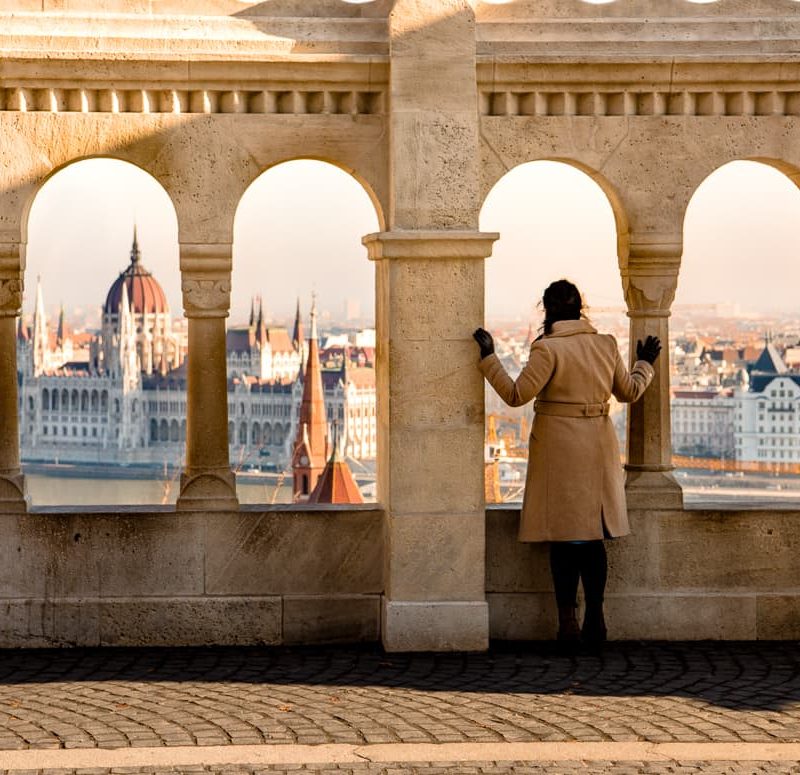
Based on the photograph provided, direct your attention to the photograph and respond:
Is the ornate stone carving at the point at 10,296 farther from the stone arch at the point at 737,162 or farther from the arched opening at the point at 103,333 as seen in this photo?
the arched opening at the point at 103,333

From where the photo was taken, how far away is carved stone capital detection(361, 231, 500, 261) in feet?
22.1

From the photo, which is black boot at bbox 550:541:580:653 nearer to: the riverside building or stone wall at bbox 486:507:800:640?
stone wall at bbox 486:507:800:640

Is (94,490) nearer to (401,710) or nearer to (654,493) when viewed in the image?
(654,493)

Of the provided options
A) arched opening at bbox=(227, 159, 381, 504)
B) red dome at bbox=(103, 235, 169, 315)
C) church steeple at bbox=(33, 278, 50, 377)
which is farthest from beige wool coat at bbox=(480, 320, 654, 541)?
red dome at bbox=(103, 235, 169, 315)

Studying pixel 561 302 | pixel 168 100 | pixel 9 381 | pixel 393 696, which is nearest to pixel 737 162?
pixel 561 302

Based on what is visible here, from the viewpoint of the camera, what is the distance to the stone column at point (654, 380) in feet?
23.3

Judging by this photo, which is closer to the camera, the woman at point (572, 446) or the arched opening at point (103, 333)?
the woman at point (572, 446)

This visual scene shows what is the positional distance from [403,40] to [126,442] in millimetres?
53173

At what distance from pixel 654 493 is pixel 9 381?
2.88 meters

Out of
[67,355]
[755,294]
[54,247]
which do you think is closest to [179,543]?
[755,294]

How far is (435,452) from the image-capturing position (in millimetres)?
6844

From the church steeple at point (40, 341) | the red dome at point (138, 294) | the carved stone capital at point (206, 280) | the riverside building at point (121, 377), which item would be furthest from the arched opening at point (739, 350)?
the church steeple at point (40, 341)

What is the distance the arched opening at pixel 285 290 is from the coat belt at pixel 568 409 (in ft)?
75.8

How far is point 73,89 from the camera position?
22.5ft
